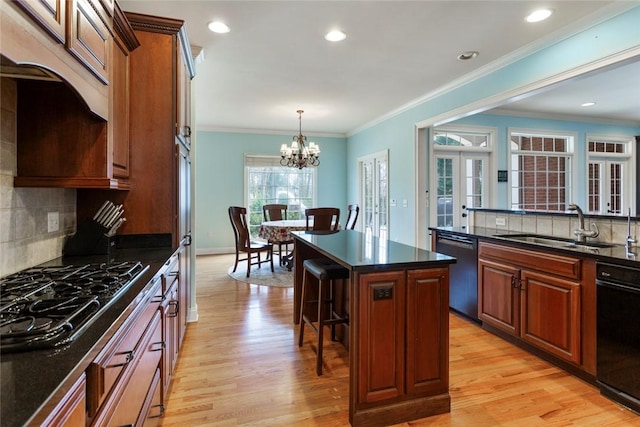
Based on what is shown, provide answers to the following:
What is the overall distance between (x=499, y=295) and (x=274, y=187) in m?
5.48

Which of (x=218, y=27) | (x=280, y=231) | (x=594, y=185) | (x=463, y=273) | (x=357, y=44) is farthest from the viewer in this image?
(x=594, y=185)

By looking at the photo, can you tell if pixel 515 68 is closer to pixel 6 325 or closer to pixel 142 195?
pixel 142 195

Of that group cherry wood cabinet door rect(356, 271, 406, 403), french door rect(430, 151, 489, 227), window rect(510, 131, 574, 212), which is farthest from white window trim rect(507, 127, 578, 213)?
cherry wood cabinet door rect(356, 271, 406, 403)

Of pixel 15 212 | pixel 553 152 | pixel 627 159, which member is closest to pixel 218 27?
pixel 15 212

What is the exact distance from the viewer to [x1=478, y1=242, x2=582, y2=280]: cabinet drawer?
2301 mm

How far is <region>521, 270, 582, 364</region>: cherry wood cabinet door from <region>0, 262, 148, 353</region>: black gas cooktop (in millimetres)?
2654

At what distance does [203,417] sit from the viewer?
1.92 m

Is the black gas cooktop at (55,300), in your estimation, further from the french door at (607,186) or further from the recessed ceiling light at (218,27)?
the french door at (607,186)

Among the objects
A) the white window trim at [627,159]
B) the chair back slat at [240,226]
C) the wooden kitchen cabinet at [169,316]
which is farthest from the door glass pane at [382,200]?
the wooden kitchen cabinet at [169,316]

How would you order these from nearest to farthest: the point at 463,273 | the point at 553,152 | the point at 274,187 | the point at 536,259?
1. the point at 536,259
2. the point at 463,273
3. the point at 553,152
4. the point at 274,187

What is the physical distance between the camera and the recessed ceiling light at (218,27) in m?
2.83

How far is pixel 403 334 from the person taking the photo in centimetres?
189

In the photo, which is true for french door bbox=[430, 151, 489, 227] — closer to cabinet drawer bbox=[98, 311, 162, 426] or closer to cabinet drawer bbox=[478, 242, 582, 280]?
cabinet drawer bbox=[478, 242, 582, 280]

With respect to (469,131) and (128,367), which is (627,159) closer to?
(469,131)
